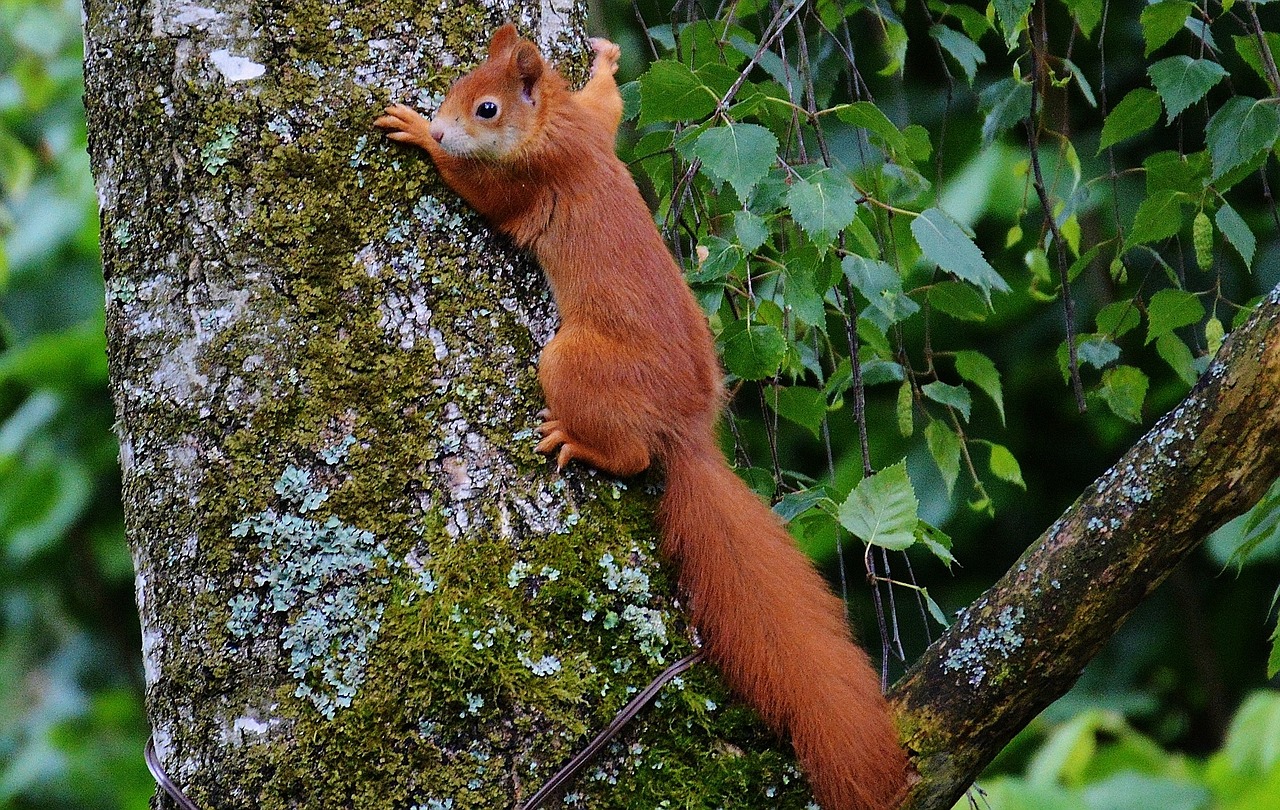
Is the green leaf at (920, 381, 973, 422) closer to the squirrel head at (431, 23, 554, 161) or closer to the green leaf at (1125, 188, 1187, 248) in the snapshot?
the green leaf at (1125, 188, 1187, 248)

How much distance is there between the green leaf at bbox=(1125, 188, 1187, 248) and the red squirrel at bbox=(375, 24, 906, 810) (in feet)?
2.32

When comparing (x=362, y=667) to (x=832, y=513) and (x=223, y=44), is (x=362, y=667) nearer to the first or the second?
(x=832, y=513)

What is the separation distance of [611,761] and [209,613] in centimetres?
54

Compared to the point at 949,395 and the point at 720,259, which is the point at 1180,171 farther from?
the point at 720,259

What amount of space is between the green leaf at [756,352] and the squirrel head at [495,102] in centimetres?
46

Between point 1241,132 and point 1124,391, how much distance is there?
47cm

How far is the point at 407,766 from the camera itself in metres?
1.47

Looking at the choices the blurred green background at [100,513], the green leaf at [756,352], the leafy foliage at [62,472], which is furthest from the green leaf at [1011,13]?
the leafy foliage at [62,472]

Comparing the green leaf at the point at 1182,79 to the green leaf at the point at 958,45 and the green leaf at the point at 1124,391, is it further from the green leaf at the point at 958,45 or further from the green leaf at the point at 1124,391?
the green leaf at the point at 1124,391

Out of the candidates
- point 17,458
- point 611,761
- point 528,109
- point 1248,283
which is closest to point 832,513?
point 611,761

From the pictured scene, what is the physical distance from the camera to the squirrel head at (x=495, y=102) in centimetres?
168

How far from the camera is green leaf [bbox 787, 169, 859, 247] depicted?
63.2 inches

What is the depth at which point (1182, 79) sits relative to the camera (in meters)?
1.76

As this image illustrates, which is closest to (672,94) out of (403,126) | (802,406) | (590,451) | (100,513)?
(403,126)
